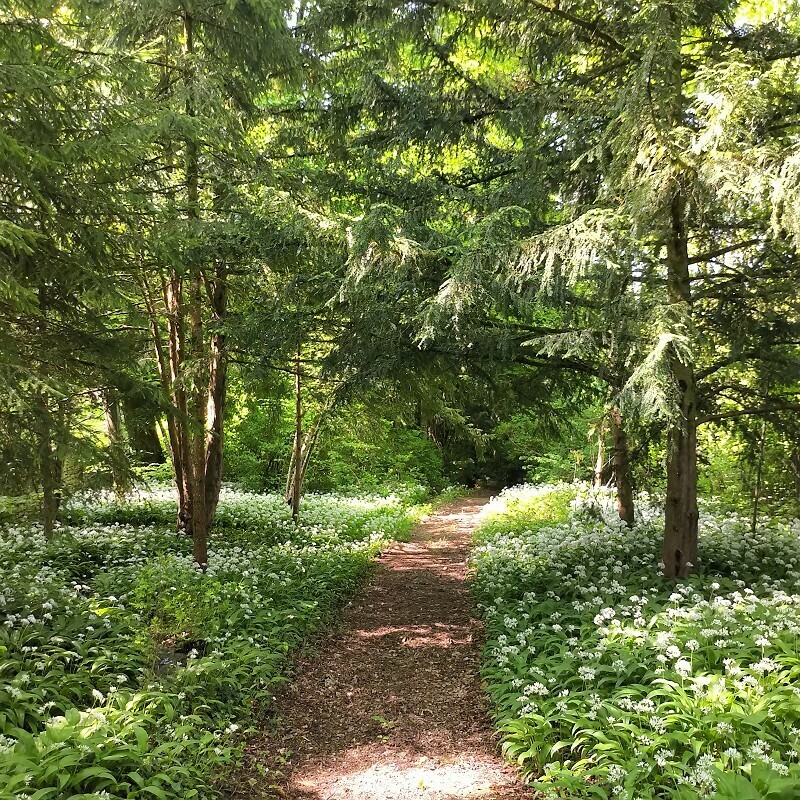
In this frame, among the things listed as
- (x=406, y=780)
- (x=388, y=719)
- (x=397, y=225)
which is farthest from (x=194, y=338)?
(x=406, y=780)

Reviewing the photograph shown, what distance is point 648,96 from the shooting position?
586 centimetres

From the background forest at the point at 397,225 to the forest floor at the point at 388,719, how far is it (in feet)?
2.89

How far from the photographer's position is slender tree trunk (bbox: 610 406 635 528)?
9.80 m

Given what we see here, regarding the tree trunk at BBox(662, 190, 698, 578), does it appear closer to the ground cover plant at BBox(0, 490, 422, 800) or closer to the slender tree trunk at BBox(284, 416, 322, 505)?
the ground cover plant at BBox(0, 490, 422, 800)

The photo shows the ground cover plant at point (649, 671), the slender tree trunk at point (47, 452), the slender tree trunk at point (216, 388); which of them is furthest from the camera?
the slender tree trunk at point (216, 388)

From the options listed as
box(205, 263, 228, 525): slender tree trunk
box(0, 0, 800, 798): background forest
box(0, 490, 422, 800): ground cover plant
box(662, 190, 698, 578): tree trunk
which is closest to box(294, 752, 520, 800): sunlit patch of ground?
box(0, 490, 422, 800): ground cover plant

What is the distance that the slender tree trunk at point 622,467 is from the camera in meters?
9.80

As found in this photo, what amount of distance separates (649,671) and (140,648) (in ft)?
15.4

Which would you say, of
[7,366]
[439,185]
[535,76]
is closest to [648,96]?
[439,185]

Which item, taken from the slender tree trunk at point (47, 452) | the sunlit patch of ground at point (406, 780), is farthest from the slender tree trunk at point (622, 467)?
the slender tree trunk at point (47, 452)

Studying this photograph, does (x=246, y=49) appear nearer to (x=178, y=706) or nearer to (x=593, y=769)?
(x=178, y=706)

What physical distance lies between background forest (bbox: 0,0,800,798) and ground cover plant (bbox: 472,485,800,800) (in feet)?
3.52

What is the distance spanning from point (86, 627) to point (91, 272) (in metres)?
3.52

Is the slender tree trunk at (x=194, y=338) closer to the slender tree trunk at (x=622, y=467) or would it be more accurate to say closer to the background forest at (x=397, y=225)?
the background forest at (x=397, y=225)
